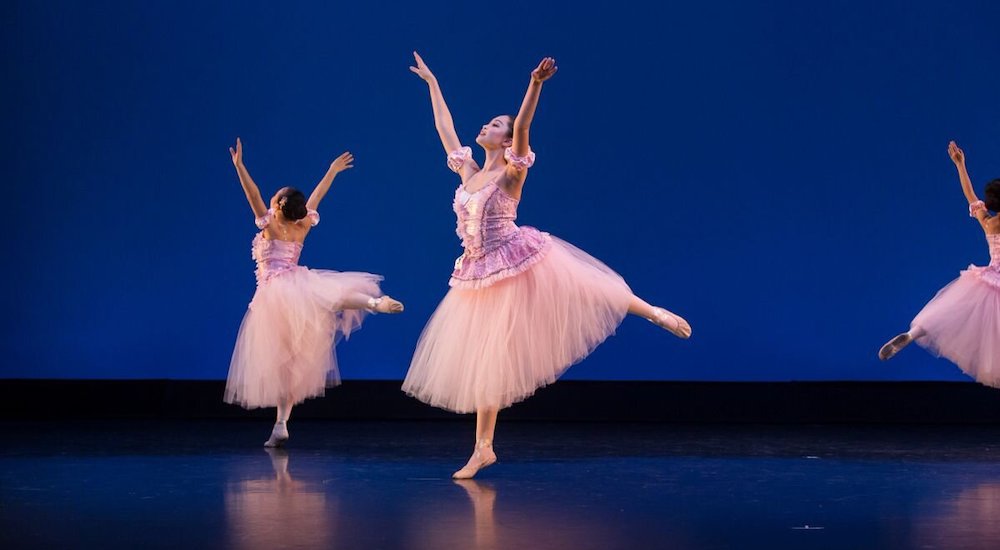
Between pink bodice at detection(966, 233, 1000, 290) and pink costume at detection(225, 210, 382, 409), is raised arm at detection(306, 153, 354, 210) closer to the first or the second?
pink costume at detection(225, 210, 382, 409)

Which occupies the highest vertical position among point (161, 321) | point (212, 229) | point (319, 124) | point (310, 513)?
point (319, 124)

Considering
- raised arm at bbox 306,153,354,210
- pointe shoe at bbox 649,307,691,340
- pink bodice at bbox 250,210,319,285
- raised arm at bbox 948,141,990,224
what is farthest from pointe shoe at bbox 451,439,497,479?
raised arm at bbox 948,141,990,224

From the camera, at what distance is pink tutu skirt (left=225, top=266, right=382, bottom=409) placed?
180 inches

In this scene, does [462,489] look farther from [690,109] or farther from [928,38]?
[928,38]

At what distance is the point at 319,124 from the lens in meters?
5.78

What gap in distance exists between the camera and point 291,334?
464 centimetres

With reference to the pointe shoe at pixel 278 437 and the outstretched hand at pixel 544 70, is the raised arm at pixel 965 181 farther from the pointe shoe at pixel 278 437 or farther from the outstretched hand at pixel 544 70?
the pointe shoe at pixel 278 437

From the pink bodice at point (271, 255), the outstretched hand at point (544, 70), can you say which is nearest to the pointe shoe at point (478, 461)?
the outstretched hand at point (544, 70)

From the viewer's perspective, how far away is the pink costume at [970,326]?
462cm

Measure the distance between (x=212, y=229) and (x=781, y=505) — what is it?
3738 mm

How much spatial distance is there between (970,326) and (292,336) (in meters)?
2.89

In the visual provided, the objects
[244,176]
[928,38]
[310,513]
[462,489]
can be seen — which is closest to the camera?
[310,513]

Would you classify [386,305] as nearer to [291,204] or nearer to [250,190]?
[291,204]

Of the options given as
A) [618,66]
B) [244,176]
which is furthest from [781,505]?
[618,66]
